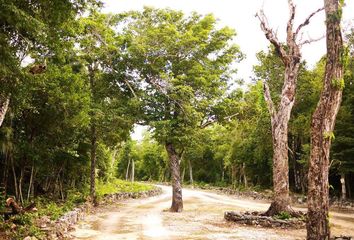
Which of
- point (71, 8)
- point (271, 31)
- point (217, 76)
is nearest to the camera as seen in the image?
point (71, 8)

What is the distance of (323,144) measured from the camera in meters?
9.26

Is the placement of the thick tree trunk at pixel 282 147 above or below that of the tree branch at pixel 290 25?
below

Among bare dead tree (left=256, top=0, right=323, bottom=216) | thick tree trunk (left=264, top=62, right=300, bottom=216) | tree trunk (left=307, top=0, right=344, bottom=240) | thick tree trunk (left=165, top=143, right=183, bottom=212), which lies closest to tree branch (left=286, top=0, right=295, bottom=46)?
bare dead tree (left=256, top=0, right=323, bottom=216)

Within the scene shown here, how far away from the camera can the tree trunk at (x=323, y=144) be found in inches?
363

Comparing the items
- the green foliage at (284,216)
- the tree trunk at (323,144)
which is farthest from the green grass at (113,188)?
the tree trunk at (323,144)

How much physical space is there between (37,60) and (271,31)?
9.39 meters

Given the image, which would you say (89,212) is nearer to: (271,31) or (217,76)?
(217,76)

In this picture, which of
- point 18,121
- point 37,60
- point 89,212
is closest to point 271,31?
point 37,60

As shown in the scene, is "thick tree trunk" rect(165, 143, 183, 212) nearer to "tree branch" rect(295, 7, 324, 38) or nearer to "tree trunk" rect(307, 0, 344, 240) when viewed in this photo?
"tree branch" rect(295, 7, 324, 38)

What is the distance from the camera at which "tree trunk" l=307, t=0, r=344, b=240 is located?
9.22m

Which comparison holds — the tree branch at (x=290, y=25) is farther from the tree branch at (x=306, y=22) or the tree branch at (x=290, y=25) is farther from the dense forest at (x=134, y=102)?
the dense forest at (x=134, y=102)

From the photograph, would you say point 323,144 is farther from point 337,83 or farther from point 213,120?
point 213,120

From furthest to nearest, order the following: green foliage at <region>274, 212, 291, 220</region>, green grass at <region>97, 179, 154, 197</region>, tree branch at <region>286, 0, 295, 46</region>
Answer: green grass at <region>97, 179, 154, 197</region> < tree branch at <region>286, 0, 295, 46</region> < green foliage at <region>274, 212, 291, 220</region>

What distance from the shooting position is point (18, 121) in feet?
50.7
